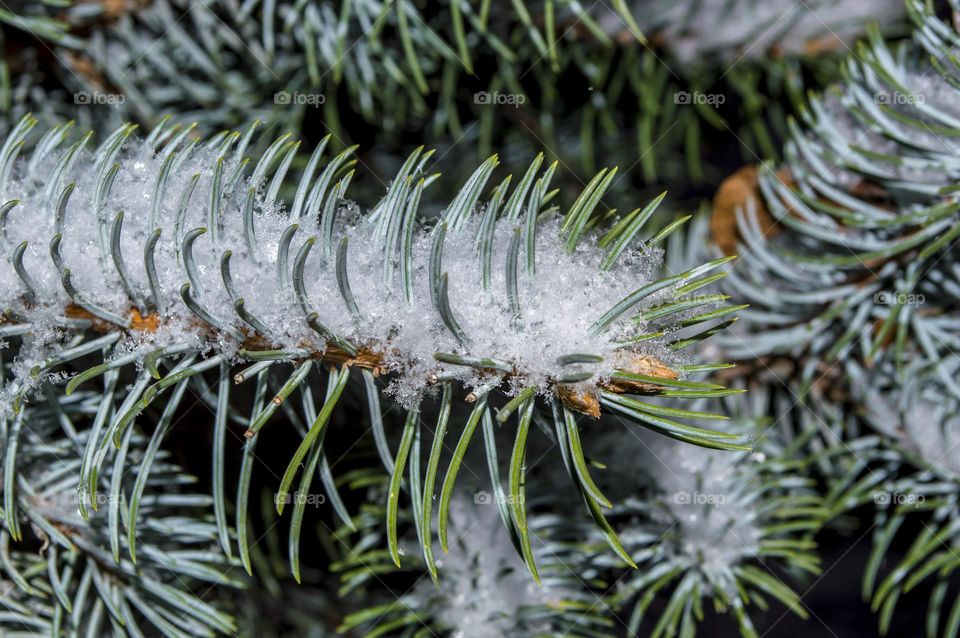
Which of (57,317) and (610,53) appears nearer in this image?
(57,317)

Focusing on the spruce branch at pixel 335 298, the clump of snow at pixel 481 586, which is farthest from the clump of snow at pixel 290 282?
the clump of snow at pixel 481 586

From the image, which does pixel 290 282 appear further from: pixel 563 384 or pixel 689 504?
pixel 689 504

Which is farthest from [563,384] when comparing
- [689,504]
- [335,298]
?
[689,504]

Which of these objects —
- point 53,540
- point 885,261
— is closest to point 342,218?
→ point 53,540

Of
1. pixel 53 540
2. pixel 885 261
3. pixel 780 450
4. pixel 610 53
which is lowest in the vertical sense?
pixel 53 540

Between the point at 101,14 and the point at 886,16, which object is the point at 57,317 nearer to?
the point at 101,14

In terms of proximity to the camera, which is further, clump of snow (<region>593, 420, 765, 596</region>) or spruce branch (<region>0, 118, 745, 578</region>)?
clump of snow (<region>593, 420, 765, 596</region>)

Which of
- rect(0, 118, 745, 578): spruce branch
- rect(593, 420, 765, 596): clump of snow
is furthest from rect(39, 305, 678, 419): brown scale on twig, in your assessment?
rect(593, 420, 765, 596): clump of snow

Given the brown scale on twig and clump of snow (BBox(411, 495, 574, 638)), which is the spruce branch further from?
clump of snow (BBox(411, 495, 574, 638))
